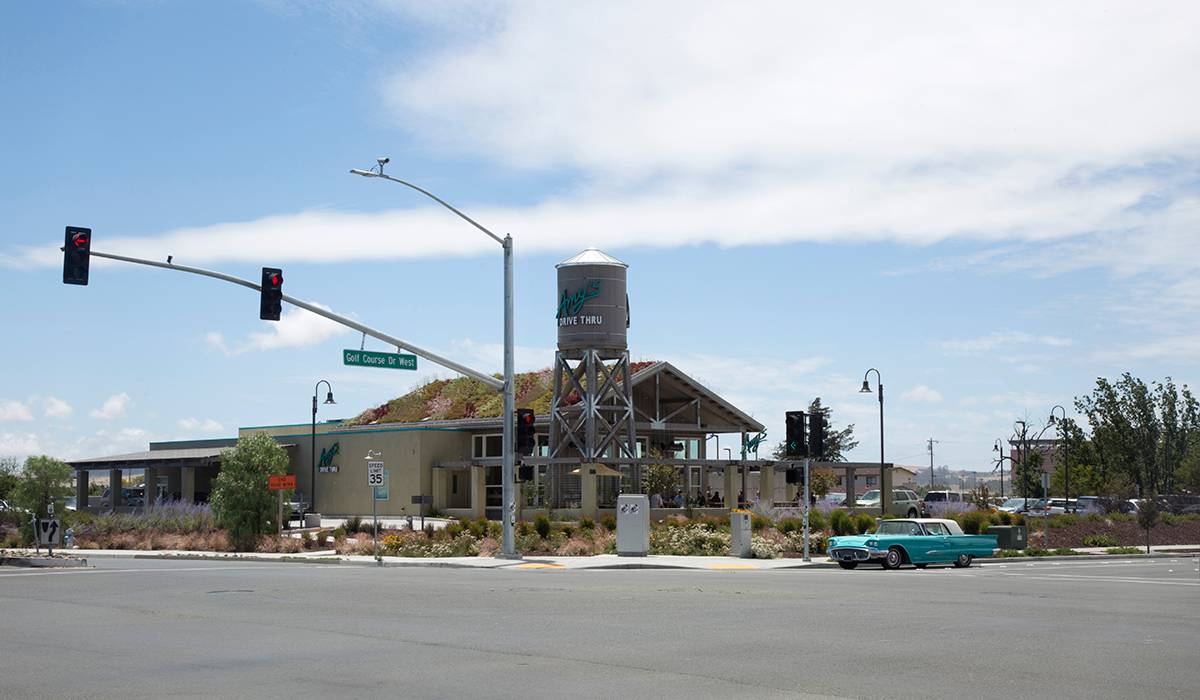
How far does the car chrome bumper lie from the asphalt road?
14.1ft

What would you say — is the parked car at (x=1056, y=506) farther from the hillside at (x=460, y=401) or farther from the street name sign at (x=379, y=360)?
the street name sign at (x=379, y=360)

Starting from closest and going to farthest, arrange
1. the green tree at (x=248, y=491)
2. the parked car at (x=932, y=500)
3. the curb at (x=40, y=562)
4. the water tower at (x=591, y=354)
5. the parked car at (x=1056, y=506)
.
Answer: the curb at (x=40, y=562) < the green tree at (x=248, y=491) < the water tower at (x=591, y=354) < the parked car at (x=932, y=500) < the parked car at (x=1056, y=506)

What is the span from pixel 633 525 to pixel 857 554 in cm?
619

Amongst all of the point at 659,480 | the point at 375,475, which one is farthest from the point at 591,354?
the point at 375,475

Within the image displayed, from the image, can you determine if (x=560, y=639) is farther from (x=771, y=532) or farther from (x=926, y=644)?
(x=771, y=532)

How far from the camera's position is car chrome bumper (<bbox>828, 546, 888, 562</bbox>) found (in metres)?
26.0

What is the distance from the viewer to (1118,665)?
34.7 ft

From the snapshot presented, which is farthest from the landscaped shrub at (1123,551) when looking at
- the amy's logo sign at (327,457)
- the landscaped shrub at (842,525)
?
the amy's logo sign at (327,457)

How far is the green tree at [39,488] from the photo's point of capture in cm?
3691

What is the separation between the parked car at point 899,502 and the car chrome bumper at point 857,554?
27493 millimetres

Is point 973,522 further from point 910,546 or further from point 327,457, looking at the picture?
point 327,457

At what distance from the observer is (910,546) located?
86.5 ft

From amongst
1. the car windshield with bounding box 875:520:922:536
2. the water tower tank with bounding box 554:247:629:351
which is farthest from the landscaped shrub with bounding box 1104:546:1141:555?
the water tower tank with bounding box 554:247:629:351

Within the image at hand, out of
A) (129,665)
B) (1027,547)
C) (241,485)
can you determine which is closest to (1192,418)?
(1027,547)
